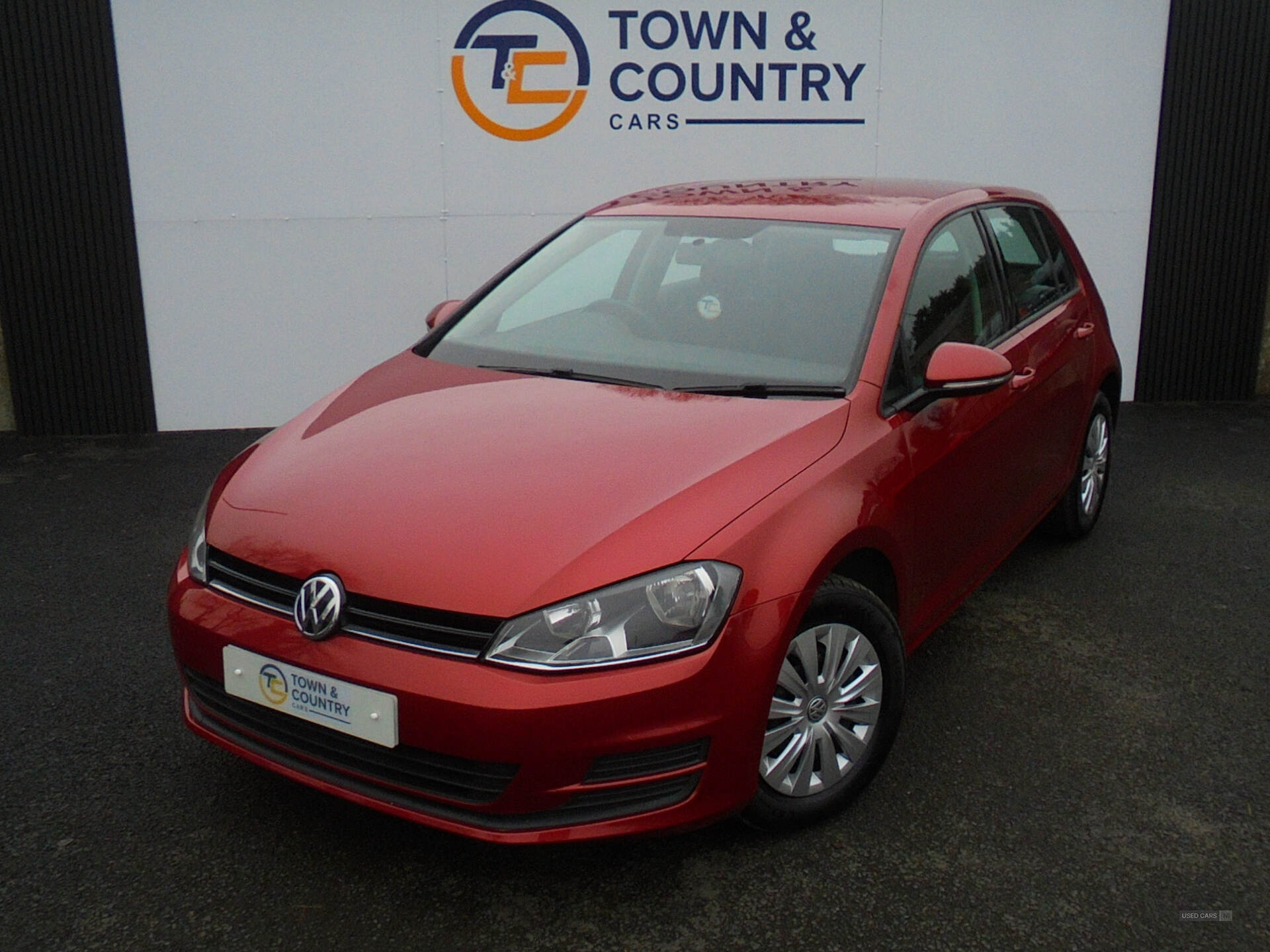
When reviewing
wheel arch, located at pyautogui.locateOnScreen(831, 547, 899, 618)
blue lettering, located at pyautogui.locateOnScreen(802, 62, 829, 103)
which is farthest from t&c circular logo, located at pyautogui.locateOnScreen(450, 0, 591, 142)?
wheel arch, located at pyautogui.locateOnScreen(831, 547, 899, 618)

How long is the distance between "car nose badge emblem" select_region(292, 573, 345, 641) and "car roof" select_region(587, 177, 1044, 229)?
1956mm

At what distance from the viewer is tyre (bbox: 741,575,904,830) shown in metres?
2.74

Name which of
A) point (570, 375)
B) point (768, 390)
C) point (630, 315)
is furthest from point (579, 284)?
point (768, 390)

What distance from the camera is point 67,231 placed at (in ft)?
22.4

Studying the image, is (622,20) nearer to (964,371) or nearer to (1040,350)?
(1040,350)

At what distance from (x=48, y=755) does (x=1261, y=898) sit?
3106mm

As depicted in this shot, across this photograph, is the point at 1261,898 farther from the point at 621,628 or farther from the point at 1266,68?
the point at 1266,68

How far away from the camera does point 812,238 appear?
367 centimetres

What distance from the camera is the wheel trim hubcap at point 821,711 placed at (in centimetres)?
274

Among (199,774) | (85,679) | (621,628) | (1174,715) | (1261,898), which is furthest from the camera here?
(85,679)

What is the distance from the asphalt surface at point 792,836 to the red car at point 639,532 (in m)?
0.25

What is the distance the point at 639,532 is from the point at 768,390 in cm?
82

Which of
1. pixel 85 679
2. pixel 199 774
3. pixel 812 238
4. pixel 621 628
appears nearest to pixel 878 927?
pixel 621 628

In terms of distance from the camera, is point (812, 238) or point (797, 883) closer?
point (797, 883)
